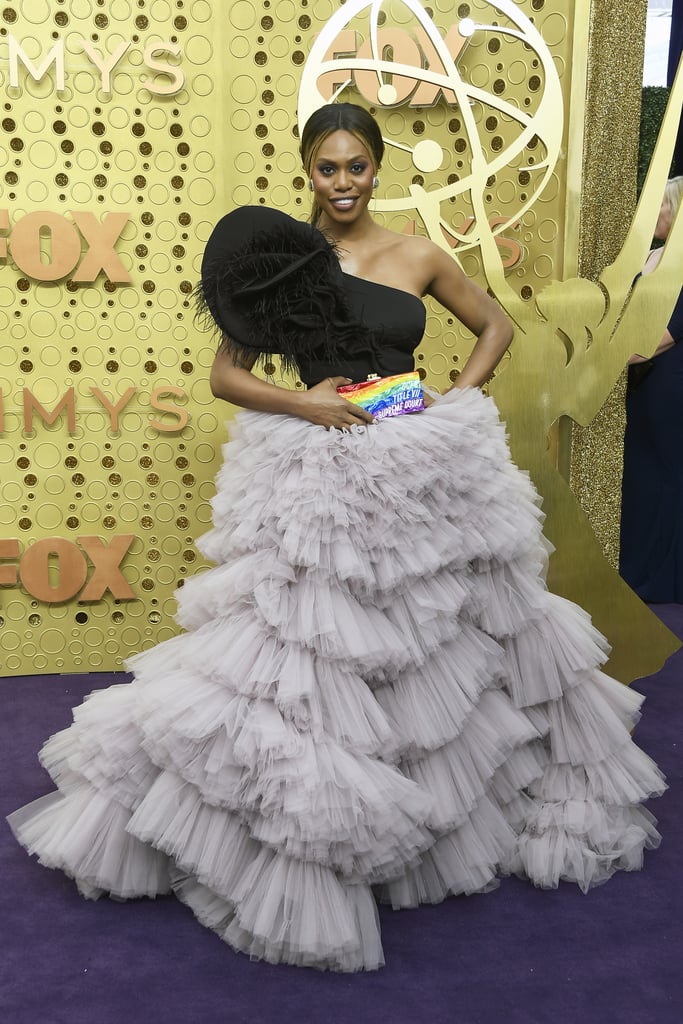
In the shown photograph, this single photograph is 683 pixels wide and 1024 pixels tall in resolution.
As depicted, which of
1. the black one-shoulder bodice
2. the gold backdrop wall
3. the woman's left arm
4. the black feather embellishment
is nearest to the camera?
the black feather embellishment

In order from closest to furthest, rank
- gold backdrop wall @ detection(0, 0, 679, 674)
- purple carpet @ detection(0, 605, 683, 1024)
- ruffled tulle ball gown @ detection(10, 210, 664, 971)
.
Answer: purple carpet @ detection(0, 605, 683, 1024) < ruffled tulle ball gown @ detection(10, 210, 664, 971) < gold backdrop wall @ detection(0, 0, 679, 674)

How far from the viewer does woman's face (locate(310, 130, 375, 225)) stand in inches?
90.3

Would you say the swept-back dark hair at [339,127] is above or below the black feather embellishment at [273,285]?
above

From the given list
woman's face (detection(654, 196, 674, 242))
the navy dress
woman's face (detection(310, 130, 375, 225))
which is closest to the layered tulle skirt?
woman's face (detection(310, 130, 375, 225))

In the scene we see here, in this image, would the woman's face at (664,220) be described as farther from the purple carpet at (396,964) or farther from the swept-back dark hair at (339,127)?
the purple carpet at (396,964)

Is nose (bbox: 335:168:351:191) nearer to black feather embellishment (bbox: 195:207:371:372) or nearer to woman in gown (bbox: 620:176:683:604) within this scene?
black feather embellishment (bbox: 195:207:371:372)

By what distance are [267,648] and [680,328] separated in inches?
138

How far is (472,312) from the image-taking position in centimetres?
260

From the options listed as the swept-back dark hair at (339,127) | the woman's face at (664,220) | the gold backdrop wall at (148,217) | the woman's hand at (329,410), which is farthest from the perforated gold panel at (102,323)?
the woman's face at (664,220)

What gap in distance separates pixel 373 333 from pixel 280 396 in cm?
27

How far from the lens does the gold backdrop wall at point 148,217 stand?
3.65 meters

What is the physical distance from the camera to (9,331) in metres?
3.79

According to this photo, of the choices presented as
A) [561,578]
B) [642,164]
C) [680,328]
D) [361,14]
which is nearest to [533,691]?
[561,578]

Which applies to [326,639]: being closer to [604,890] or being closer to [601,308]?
[604,890]
